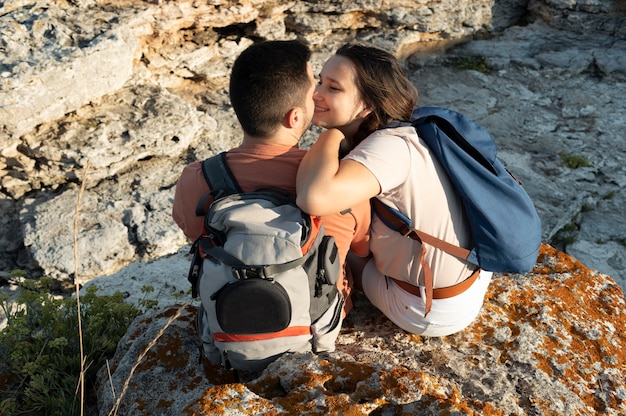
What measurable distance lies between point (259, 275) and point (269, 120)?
0.69m

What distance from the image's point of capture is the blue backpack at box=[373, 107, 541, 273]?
8.22 feet

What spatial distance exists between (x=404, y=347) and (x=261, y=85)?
138 centimetres

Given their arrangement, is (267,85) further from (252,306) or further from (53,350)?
(53,350)

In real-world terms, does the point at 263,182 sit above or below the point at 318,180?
below

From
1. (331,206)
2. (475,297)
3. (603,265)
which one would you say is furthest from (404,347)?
(603,265)

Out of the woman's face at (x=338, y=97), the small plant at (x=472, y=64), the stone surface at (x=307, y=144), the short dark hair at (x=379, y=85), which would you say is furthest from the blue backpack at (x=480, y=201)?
the small plant at (x=472, y=64)

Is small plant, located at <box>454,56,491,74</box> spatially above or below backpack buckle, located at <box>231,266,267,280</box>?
below

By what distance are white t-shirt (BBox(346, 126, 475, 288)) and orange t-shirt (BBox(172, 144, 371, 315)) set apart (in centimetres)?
12

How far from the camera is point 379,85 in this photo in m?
2.65

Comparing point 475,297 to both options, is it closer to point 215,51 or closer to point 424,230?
point 424,230

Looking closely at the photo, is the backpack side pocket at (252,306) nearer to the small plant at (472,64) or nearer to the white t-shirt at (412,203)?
the white t-shirt at (412,203)

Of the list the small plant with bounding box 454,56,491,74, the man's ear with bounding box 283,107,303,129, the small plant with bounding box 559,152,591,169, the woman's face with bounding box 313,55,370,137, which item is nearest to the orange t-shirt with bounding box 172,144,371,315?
the man's ear with bounding box 283,107,303,129

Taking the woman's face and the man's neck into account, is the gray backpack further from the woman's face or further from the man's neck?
the woman's face

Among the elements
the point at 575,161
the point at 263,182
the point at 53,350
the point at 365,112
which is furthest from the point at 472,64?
the point at 53,350
